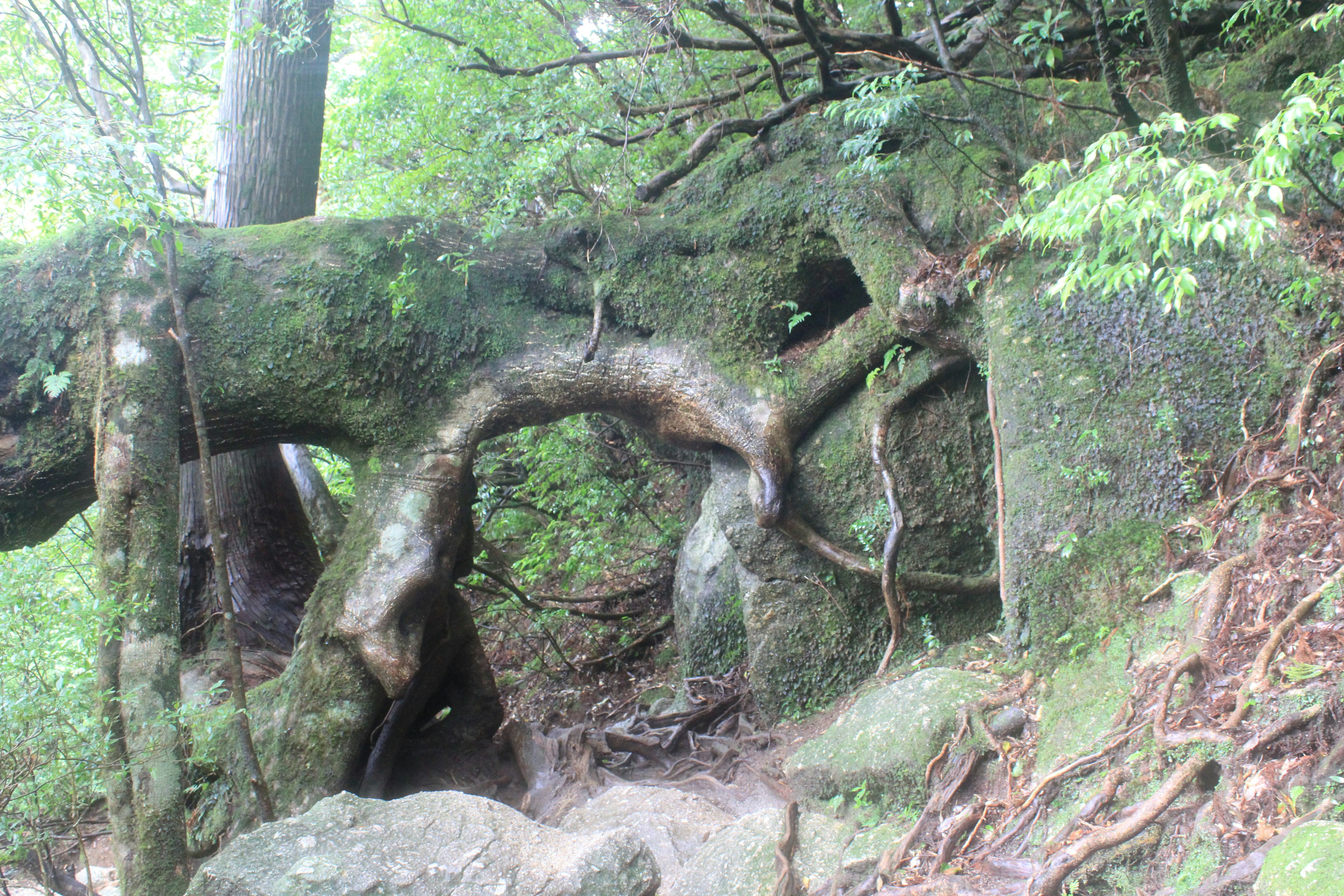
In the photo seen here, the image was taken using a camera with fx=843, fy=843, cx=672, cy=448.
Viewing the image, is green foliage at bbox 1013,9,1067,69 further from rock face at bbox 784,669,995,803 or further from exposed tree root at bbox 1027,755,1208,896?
exposed tree root at bbox 1027,755,1208,896

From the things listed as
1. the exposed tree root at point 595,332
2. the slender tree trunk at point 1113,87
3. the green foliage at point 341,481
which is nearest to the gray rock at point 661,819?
the exposed tree root at point 595,332

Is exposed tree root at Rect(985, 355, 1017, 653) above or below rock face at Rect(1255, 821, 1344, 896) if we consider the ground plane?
above

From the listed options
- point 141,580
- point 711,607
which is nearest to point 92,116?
point 141,580

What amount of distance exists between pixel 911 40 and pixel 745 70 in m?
1.77

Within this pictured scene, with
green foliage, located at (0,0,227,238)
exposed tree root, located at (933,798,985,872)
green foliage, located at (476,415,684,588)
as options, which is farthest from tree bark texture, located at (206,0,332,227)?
exposed tree root, located at (933,798,985,872)

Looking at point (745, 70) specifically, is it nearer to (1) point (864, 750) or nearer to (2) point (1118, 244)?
(2) point (1118, 244)

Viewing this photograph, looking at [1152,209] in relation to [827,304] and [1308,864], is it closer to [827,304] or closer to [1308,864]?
[1308,864]

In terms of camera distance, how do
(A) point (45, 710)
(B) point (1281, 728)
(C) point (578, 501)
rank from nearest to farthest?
(B) point (1281, 728)
(A) point (45, 710)
(C) point (578, 501)

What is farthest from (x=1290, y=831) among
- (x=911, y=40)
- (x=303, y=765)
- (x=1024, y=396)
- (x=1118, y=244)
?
(x=911, y=40)

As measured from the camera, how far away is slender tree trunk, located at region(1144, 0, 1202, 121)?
12.1ft

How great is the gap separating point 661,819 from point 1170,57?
14.8ft

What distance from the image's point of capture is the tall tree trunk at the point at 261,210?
6438 millimetres

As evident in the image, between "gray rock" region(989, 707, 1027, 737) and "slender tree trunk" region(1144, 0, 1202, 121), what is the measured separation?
2.81m

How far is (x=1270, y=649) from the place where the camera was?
104 inches
